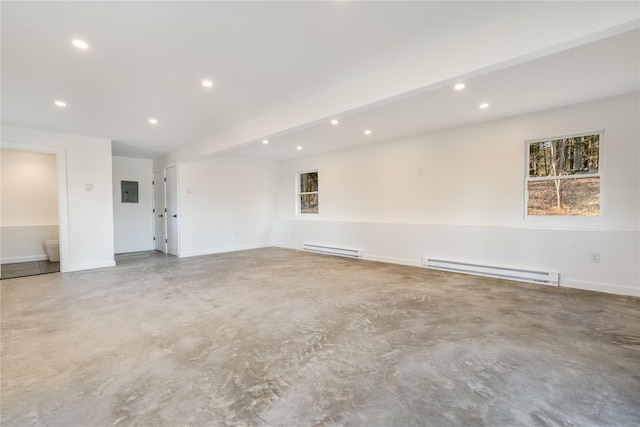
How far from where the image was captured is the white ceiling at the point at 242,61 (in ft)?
6.72

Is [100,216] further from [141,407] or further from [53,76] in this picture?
[141,407]

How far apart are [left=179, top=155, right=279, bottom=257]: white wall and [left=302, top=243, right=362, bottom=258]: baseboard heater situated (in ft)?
5.02

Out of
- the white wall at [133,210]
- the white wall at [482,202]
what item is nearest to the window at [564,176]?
the white wall at [482,202]

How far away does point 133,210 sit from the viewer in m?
7.41

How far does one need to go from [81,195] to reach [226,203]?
292 centimetres

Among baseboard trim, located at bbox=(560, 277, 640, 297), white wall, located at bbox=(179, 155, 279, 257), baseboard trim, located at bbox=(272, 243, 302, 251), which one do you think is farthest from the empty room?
baseboard trim, located at bbox=(272, 243, 302, 251)

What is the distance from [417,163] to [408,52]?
10.5 ft

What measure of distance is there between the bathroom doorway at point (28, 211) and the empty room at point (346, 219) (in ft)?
0.14

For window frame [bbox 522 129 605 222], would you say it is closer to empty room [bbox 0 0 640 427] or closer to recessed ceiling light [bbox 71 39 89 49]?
empty room [bbox 0 0 640 427]

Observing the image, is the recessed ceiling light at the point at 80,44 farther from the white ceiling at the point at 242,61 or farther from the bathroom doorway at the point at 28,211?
the bathroom doorway at the point at 28,211

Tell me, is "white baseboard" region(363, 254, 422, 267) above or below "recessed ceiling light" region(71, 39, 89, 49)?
below

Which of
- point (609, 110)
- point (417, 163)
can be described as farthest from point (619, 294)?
point (417, 163)

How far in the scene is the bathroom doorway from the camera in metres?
6.08

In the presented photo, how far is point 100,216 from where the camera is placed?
553cm
